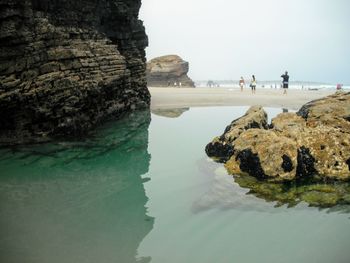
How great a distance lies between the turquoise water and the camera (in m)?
5.91

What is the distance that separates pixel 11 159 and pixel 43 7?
7273 mm

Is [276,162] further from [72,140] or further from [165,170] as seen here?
[72,140]

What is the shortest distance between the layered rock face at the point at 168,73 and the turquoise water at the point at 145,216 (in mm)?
51862

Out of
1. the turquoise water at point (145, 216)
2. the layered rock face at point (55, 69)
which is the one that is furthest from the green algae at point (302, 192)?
the layered rock face at point (55, 69)

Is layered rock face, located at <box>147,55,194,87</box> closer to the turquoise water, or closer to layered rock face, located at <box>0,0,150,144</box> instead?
layered rock face, located at <box>0,0,150,144</box>

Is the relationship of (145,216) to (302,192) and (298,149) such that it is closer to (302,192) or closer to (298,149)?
(302,192)

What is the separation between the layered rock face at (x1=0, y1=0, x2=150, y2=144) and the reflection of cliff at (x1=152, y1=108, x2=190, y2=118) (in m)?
5.30

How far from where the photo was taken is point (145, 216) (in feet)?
24.5

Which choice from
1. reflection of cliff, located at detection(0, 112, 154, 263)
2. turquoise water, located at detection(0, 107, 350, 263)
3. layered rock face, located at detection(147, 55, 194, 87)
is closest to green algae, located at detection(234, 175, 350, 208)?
turquoise water, located at detection(0, 107, 350, 263)

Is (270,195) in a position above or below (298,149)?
below

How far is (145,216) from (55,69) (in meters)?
9.76

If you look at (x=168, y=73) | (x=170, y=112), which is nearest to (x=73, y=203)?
(x=170, y=112)

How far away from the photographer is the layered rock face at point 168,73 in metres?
63.3

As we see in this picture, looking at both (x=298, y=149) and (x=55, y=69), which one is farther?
(x=55, y=69)
